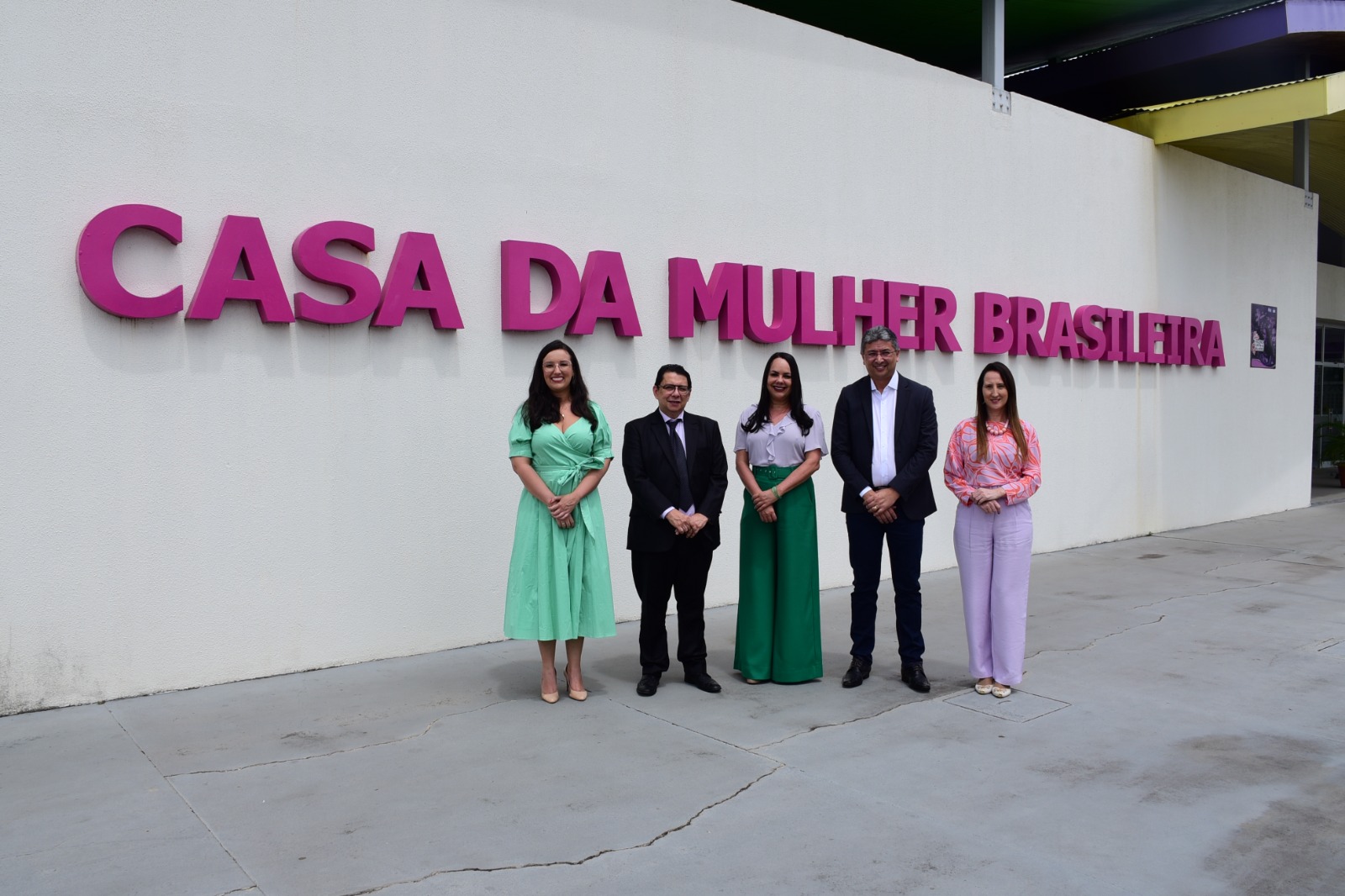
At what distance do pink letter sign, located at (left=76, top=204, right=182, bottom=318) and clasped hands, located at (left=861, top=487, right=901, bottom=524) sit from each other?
11.3ft

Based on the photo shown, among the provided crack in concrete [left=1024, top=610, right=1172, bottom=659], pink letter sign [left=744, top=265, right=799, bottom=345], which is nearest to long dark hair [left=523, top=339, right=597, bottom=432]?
pink letter sign [left=744, top=265, right=799, bottom=345]

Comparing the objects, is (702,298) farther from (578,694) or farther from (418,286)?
(578,694)

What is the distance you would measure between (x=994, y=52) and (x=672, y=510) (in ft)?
21.4

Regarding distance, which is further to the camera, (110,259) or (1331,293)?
(1331,293)

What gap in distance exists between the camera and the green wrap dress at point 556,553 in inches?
194

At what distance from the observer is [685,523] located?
5.03 meters

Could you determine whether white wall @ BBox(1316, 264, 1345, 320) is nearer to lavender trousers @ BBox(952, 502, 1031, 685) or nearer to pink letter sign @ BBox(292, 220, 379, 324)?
lavender trousers @ BBox(952, 502, 1031, 685)

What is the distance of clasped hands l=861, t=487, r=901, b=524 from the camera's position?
16.8ft

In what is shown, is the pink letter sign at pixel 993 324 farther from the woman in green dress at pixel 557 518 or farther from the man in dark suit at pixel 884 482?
the woman in green dress at pixel 557 518

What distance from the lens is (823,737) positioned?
14.8 ft

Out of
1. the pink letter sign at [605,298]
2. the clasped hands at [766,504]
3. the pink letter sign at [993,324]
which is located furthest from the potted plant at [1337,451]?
the clasped hands at [766,504]

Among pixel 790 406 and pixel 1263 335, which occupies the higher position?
pixel 1263 335

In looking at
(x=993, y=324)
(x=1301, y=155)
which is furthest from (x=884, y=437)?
(x=1301, y=155)

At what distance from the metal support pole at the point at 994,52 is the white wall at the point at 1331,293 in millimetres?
10001
